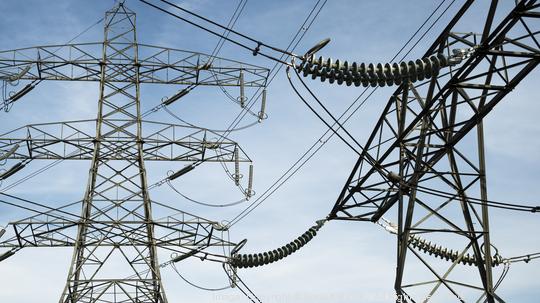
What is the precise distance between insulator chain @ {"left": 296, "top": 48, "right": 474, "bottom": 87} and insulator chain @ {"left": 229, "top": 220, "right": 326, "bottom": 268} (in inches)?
244

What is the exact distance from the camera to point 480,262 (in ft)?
51.9

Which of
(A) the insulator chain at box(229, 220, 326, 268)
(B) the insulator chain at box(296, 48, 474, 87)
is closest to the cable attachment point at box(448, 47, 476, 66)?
(B) the insulator chain at box(296, 48, 474, 87)

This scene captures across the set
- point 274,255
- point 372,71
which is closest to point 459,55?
point 372,71

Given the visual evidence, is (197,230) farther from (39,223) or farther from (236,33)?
(236,33)

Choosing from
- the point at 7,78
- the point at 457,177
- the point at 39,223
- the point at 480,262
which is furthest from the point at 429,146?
the point at 7,78

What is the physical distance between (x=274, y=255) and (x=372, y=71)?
859cm

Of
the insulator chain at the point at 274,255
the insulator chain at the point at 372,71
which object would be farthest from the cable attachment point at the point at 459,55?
the insulator chain at the point at 274,255

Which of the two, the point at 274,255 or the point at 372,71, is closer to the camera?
the point at 372,71

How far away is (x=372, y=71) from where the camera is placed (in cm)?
1352

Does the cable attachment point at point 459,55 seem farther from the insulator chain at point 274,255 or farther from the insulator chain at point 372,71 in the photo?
the insulator chain at point 274,255

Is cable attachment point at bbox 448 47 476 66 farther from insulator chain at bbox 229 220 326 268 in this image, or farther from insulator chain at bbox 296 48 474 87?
insulator chain at bbox 229 220 326 268

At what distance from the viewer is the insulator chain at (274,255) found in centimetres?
1980

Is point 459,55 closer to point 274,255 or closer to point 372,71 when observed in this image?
point 372,71

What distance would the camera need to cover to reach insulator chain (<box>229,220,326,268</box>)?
65.0 ft
